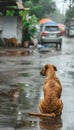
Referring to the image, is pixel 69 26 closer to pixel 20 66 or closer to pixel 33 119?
pixel 20 66

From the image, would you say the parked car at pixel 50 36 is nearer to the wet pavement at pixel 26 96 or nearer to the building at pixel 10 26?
the building at pixel 10 26

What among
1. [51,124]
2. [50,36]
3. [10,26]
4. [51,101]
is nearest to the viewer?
[51,124]

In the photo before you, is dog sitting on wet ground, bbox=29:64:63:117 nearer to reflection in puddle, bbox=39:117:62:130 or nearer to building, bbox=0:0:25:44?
reflection in puddle, bbox=39:117:62:130

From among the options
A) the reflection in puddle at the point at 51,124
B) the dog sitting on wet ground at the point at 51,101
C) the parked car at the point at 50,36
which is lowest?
the parked car at the point at 50,36

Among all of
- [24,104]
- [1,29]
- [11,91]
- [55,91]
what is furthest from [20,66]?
[1,29]

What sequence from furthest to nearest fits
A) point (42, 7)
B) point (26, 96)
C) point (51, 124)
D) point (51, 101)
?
point (42, 7)
point (26, 96)
point (51, 101)
point (51, 124)

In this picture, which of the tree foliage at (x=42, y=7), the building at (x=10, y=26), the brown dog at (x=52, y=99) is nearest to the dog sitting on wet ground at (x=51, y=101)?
the brown dog at (x=52, y=99)

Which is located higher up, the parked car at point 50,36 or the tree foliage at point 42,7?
the parked car at point 50,36

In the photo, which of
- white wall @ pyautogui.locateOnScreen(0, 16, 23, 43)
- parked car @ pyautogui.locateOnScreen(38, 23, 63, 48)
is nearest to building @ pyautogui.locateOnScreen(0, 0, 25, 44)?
white wall @ pyautogui.locateOnScreen(0, 16, 23, 43)

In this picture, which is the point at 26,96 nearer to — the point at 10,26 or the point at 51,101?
the point at 51,101

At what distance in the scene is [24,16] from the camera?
1168 inches

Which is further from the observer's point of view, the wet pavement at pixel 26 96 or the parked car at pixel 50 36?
the parked car at pixel 50 36

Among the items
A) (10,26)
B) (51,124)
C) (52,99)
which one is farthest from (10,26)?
(51,124)

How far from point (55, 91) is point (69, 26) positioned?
46.8 meters
